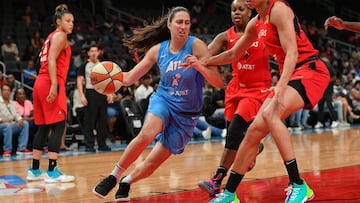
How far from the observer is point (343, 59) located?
22.3 meters

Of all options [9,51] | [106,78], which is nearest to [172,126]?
[106,78]

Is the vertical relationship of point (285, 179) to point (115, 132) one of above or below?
above

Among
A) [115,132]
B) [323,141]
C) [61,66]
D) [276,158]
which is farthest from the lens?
[115,132]

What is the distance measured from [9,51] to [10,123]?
467 centimetres

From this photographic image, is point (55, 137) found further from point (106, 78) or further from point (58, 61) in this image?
point (106, 78)

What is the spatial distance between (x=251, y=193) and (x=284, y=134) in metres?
1.18

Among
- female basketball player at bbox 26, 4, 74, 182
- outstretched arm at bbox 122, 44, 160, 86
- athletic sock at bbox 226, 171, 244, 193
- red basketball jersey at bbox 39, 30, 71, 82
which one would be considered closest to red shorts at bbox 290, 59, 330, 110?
athletic sock at bbox 226, 171, 244, 193

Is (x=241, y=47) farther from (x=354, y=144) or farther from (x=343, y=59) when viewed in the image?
(x=343, y=59)

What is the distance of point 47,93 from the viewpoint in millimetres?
6938

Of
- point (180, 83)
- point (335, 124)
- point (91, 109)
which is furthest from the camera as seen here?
point (335, 124)

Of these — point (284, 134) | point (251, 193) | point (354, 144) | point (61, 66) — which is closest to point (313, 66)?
point (284, 134)

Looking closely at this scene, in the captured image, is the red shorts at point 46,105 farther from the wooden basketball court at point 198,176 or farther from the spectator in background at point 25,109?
the spectator in background at point 25,109

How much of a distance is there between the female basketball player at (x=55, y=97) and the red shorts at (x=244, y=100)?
7.08 feet

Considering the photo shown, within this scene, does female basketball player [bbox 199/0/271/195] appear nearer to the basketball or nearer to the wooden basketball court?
the wooden basketball court
